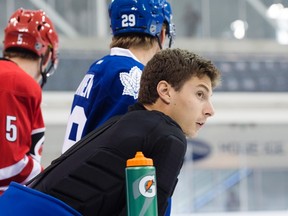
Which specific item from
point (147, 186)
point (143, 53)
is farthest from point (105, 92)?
point (147, 186)

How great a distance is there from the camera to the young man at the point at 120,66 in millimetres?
1902

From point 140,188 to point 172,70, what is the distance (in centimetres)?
33

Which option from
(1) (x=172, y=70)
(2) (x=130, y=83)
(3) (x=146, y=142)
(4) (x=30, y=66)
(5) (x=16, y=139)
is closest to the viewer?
(3) (x=146, y=142)

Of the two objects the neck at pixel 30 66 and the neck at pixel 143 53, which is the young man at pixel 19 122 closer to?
the neck at pixel 30 66

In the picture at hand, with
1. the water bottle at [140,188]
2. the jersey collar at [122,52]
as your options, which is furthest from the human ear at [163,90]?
the jersey collar at [122,52]

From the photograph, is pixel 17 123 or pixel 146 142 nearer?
pixel 146 142

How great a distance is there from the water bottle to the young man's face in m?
0.27

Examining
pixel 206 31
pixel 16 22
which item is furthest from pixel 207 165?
pixel 16 22

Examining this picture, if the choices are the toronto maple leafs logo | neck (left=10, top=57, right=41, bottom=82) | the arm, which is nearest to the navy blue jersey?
the toronto maple leafs logo

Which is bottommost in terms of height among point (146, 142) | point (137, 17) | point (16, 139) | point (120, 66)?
point (16, 139)

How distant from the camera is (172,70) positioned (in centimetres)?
144

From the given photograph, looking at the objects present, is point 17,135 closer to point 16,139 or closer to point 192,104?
point 16,139

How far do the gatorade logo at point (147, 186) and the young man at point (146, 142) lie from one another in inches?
3.7

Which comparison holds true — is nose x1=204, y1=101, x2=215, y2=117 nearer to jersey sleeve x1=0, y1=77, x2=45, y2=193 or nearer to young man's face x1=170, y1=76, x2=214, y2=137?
young man's face x1=170, y1=76, x2=214, y2=137
